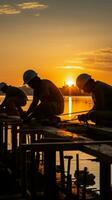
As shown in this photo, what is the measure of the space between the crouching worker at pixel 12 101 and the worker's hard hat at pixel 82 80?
23.1ft

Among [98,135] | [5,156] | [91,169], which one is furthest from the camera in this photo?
[91,169]

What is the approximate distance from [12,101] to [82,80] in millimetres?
7743

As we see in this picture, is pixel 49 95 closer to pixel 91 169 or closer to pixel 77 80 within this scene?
pixel 77 80

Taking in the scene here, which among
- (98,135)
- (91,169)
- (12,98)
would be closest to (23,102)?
(12,98)

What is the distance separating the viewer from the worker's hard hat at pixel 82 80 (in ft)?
40.3

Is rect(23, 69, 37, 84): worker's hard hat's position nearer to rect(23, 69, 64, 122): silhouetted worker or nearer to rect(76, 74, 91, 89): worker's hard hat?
rect(23, 69, 64, 122): silhouetted worker

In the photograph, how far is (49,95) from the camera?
550 inches

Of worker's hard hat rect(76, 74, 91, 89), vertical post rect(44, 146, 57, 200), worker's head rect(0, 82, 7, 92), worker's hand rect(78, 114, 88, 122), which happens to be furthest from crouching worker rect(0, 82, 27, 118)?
worker's hand rect(78, 114, 88, 122)

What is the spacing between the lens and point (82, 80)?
1236 cm

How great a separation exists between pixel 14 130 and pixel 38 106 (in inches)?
223

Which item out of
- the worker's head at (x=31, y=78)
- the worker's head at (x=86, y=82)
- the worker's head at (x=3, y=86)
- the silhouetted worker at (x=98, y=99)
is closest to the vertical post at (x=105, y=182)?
the silhouetted worker at (x=98, y=99)

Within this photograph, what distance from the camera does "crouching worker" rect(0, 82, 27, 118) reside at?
19438 millimetres

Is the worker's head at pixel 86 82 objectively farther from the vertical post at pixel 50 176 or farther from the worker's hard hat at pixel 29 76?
the vertical post at pixel 50 176

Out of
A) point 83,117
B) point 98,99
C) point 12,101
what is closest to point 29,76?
point 83,117
